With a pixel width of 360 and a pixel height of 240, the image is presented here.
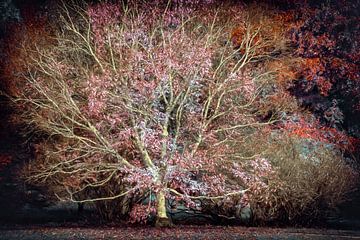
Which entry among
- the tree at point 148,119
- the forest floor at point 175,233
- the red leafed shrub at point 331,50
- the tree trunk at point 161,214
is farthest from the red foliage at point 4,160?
the red leafed shrub at point 331,50

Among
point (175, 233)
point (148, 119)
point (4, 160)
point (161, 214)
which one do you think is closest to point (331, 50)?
point (148, 119)

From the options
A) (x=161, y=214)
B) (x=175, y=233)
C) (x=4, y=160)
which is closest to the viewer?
(x=175, y=233)

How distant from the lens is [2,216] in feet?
31.4

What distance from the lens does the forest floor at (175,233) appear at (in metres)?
6.61

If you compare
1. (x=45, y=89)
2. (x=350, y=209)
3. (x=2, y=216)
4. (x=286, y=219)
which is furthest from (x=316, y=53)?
(x=2, y=216)

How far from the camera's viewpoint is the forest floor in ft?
21.7

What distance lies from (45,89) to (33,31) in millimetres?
3014

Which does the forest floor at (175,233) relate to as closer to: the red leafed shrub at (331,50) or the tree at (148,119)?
the tree at (148,119)

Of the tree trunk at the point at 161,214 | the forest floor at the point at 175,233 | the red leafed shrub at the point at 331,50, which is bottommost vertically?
the forest floor at the point at 175,233

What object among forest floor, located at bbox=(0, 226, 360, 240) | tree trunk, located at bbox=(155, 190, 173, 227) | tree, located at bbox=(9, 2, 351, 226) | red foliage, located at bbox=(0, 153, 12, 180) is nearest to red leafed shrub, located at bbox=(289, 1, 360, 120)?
tree, located at bbox=(9, 2, 351, 226)

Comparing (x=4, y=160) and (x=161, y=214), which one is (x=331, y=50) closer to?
(x=161, y=214)

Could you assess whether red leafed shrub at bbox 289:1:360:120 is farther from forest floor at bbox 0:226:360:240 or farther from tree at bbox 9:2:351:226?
forest floor at bbox 0:226:360:240

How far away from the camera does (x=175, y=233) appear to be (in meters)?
6.98

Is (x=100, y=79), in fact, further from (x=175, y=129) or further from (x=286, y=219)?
(x=286, y=219)
